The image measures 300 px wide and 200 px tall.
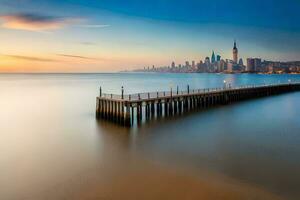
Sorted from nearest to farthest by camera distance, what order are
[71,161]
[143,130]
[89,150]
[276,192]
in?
[276,192]
[71,161]
[89,150]
[143,130]

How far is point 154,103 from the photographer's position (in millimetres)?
26844

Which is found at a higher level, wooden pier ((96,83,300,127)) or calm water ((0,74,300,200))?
wooden pier ((96,83,300,127))

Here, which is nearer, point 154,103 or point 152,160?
point 152,160

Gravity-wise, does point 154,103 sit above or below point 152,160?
above

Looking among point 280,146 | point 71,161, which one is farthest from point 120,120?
point 280,146

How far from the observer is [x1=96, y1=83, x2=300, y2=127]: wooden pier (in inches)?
931

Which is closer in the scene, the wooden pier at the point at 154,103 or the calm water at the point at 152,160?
the calm water at the point at 152,160

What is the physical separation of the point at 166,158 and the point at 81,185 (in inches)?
196

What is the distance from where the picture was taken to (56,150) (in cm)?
1722

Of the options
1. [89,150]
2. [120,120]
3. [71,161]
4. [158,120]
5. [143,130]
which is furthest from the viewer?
[158,120]

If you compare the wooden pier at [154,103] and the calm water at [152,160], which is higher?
the wooden pier at [154,103]

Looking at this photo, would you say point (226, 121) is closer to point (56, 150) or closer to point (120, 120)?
point (120, 120)

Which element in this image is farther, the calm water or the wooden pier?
the wooden pier

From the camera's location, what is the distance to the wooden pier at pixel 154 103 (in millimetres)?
23656
